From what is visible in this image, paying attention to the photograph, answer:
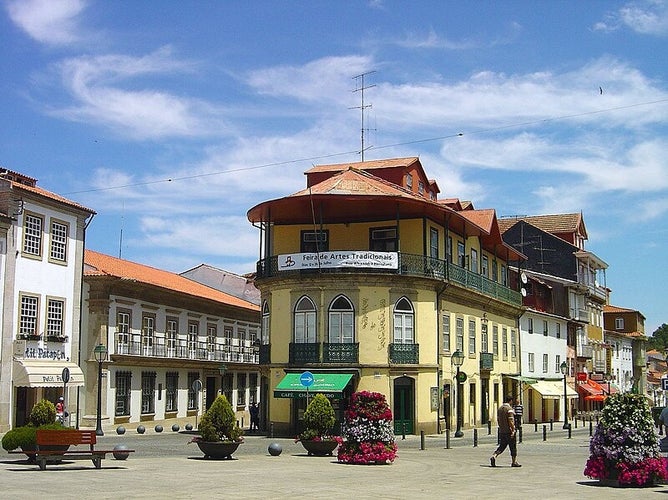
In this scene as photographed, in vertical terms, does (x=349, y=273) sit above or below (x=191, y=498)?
above

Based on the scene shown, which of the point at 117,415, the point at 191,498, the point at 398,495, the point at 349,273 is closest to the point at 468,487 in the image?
the point at 398,495

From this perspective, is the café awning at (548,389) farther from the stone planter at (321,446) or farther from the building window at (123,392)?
the stone planter at (321,446)

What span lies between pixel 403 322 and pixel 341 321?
2.72m

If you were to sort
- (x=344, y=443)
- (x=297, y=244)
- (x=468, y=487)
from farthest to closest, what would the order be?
(x=297, y=244), (x=344, y=443), (x=468, y=487)

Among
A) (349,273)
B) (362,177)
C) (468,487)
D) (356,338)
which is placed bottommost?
(468,487)

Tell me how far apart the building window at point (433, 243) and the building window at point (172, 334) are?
50.9 ft

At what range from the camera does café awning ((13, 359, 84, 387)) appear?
35656 millimetres

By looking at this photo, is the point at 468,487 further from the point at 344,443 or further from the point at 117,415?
the point at 117,415

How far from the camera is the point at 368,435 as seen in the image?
21797mm

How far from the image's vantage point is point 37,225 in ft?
123

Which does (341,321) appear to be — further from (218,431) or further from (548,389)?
(548,389)

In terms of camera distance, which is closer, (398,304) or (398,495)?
(398,495)

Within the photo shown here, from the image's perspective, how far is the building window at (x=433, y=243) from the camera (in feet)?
131

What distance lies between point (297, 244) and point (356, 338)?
567 cm
